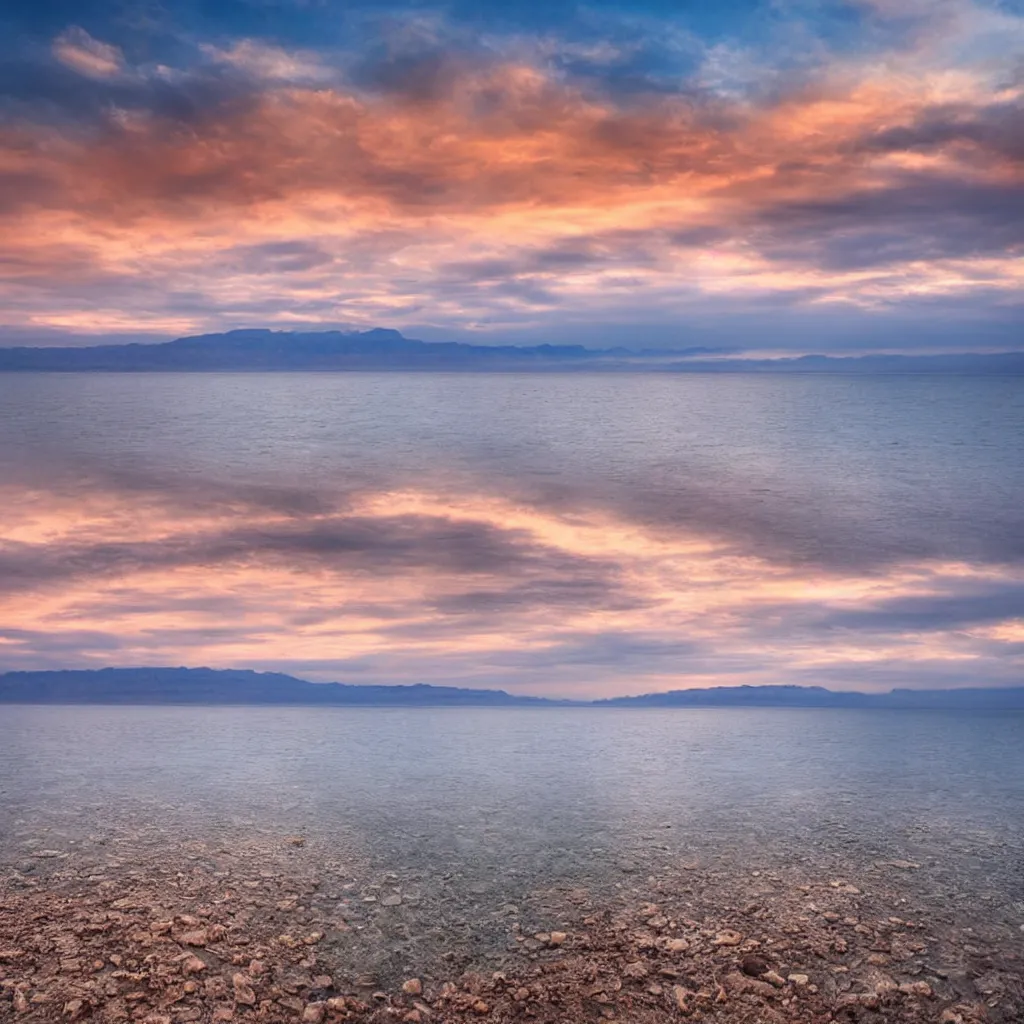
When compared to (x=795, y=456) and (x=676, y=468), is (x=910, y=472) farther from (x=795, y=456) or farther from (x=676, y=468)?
(x=676, y=468)

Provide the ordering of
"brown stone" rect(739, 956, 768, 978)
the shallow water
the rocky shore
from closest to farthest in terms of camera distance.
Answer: the rocky shore < "brown stone" rect(739, 956, 768, 978) < the shallow water

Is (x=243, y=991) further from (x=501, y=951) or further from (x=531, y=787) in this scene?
(x=531, y=787)

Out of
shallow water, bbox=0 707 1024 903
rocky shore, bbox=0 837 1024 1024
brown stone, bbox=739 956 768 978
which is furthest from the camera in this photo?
shallow water, bbox=0 707 1024 903

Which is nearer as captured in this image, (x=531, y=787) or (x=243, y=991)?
(x=243, y=991)

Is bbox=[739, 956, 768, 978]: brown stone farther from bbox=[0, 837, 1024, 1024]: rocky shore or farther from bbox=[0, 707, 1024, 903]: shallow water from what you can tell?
bbox=[0, 707, 1024, 903]: shallow water

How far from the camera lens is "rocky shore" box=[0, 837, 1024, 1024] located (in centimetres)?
720

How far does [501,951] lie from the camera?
8039 mm

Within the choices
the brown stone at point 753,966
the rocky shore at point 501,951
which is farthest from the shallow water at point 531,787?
the brown stone at point 753,966

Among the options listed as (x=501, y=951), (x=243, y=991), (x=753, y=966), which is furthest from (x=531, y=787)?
(x=243, y=991)

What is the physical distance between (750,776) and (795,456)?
1611 inches

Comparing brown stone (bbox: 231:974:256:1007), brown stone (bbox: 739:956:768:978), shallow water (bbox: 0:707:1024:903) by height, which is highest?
shallow water (bbox: 0:707:1024:903)

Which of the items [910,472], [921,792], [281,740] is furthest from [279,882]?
[910,472]

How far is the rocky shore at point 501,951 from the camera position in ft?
23.6

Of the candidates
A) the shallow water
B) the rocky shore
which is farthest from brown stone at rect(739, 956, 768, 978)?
the shallow water
